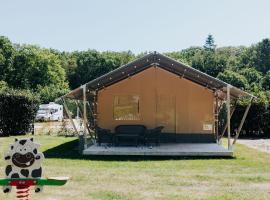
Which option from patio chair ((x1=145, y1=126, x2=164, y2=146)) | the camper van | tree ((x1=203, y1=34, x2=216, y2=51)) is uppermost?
tree ((x1=203, y1=34, x2=216, y2=51))

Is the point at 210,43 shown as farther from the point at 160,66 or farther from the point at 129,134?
the point at 129,134

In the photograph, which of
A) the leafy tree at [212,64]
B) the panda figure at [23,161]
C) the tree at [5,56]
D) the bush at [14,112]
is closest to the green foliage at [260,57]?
the leafy tree at [212,64]

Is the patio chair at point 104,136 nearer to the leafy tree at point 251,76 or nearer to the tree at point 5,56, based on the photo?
the tree at point 5,56

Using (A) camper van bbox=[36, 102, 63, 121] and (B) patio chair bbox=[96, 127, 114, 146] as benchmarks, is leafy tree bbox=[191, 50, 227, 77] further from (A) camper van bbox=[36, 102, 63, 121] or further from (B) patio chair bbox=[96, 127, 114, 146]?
(B) patio chair bbox=[96, 127, 114, 146]

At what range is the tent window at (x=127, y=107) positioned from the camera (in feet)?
54.2

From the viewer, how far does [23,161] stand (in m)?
5.46

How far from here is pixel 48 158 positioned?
12133 millimetres

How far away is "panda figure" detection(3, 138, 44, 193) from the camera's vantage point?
5.46 m

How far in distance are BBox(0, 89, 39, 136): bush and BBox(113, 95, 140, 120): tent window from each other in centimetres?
640

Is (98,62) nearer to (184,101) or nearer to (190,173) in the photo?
(184,101)

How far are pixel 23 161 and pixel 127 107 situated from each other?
11.2m

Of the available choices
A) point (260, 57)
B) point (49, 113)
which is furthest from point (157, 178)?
point (260, 57)

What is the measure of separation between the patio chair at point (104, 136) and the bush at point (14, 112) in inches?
261

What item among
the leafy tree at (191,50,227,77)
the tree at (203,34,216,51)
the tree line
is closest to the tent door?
the tree line
